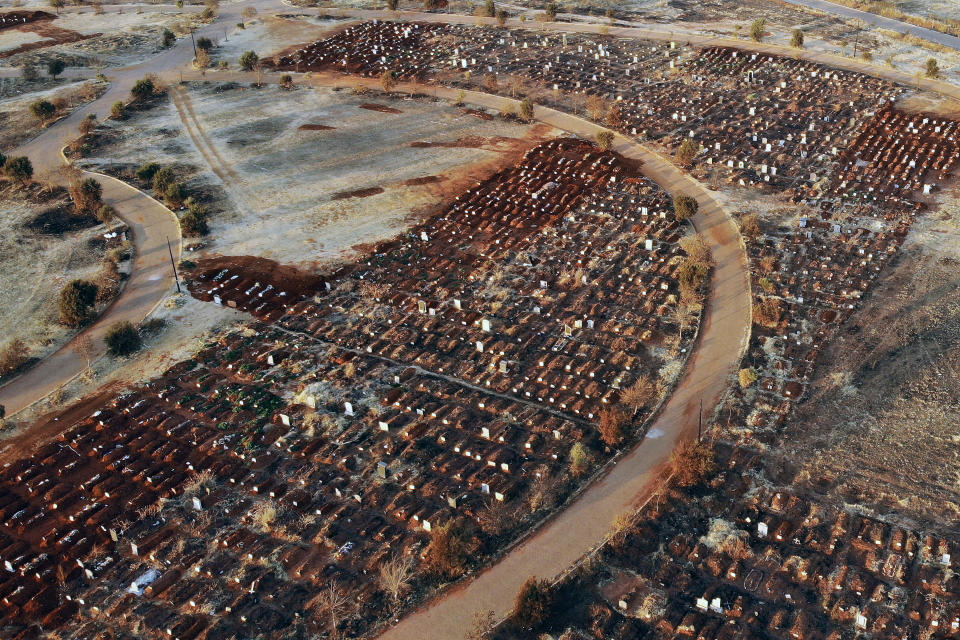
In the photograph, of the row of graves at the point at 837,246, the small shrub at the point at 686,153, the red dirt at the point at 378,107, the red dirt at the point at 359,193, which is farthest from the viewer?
the red dirt at the point at 378,107

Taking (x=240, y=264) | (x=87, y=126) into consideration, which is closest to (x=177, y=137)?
(x=87, y=126)

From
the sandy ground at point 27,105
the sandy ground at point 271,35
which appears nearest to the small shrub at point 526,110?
the sandy ground at point 271,35

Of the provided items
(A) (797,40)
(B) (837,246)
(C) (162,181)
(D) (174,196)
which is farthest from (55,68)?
(B) (837,246)

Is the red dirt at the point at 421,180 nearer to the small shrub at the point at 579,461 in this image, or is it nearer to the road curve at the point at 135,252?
the road curve at the point at 135,252

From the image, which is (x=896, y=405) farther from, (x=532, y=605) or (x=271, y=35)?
(x=271, y=35)

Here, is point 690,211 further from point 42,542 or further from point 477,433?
point 42,542

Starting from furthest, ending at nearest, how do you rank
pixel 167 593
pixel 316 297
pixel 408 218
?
pixel 408 218, pixel 316 297, pixel 167 593
